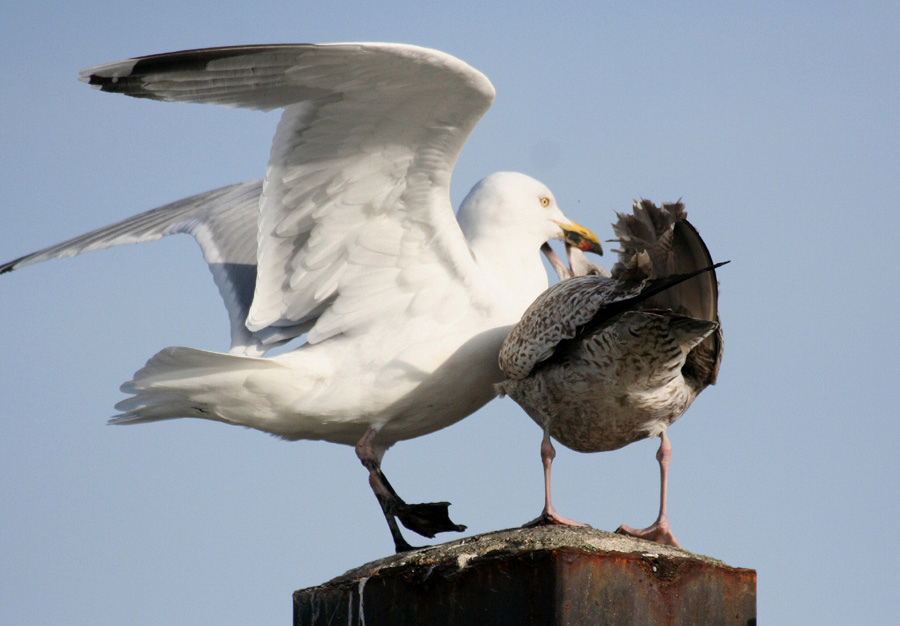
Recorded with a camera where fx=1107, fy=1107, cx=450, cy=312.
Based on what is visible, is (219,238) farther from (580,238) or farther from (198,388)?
(580,238)

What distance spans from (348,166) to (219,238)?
1974 millimetres

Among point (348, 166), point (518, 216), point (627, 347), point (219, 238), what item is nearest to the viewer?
point (627, 347)

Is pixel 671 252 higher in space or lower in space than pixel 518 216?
lower

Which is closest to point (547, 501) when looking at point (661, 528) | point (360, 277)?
point (661, 528)

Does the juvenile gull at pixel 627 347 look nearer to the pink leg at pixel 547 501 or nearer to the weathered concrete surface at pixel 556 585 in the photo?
the pink leg at pixel 547 501

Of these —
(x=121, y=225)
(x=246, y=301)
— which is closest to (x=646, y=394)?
(x=246, y=301)

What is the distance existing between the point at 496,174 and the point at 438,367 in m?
1.53

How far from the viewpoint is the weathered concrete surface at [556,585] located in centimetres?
330

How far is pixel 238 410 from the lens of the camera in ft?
18.7

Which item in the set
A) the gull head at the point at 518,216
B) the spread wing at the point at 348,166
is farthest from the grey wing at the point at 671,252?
the gull head at the point at 518,216

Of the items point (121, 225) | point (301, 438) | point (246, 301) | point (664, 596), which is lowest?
point (664, 596)

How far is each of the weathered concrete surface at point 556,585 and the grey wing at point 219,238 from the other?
8.83 ft

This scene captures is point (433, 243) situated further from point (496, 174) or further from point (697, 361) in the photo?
point (697, 361)

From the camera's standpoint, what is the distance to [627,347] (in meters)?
4.42
